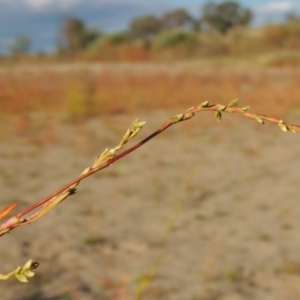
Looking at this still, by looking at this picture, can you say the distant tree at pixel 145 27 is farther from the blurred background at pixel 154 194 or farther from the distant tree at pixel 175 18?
the blurred background at pixel 154 194

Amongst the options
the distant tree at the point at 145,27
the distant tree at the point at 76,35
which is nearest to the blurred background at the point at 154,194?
the distant tree at the point at 76,35

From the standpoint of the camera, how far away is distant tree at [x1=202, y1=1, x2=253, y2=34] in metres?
16.9

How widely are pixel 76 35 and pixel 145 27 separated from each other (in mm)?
4744

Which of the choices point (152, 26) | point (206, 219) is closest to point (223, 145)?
point (206, 219)

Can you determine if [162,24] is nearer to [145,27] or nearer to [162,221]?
[145,27]

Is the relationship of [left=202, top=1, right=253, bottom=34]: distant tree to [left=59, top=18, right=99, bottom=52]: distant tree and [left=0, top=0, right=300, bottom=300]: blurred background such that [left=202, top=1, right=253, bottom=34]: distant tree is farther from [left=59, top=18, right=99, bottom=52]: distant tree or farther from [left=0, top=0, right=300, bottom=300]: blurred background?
[left=0, top=0, right=300, bottom=300]: blurred background

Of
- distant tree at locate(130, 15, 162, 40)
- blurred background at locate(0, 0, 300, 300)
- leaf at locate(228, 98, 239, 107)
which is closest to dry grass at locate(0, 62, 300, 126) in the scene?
blurred background at locate(0, 0, 300, 300)

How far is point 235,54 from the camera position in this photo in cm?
1670

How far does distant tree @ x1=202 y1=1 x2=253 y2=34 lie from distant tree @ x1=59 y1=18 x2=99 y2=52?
4114mm

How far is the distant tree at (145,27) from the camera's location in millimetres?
25578

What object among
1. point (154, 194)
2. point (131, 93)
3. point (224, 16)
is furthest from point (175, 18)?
point (154, 194)

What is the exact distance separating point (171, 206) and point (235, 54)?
13997 millimetres

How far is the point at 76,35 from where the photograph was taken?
2202cm

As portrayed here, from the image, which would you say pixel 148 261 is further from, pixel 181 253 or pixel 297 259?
pixel 297 259
